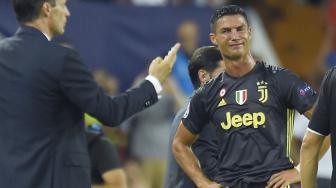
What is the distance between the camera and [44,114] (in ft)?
23.0

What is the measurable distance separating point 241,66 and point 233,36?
0.20 metres

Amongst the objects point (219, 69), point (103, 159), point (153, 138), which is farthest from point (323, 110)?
point (153, 138)

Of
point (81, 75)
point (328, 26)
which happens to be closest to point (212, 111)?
point (81, 75)

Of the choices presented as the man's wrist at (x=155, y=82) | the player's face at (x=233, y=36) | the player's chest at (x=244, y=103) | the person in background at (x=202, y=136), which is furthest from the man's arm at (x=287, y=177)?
the man's wrist at (x=155, y=82)

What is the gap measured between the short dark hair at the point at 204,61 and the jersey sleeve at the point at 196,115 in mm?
673

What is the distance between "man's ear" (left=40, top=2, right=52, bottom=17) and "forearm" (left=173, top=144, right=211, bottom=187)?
1244 mm

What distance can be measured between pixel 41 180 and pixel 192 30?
636 centimetres

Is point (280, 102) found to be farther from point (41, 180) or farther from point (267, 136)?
point (41, 180)

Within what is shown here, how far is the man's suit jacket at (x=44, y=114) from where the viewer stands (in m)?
6.97

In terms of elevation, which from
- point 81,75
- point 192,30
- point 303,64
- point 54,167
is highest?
point 81,75

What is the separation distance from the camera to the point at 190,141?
7.55 metres

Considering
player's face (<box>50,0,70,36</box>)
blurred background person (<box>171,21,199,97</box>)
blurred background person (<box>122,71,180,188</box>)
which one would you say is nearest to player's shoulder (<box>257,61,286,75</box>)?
player's face (<box>50,0,70,36</box>)

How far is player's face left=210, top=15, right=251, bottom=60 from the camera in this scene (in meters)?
7.25

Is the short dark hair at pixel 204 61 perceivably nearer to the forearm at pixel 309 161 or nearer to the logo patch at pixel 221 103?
the logo patch at pixel 221 103
